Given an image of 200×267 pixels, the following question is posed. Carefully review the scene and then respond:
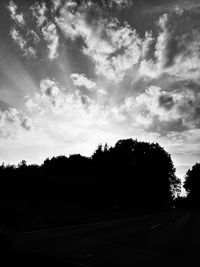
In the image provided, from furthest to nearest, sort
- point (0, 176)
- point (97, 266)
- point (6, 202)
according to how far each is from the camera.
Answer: point (0, 176)
point (6, 202)
point (97, 266)

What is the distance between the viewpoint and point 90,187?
46219 mm

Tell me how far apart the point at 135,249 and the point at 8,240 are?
5179mm

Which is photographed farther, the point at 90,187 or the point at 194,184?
the point at 194,184

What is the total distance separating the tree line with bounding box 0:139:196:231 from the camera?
79.9ft

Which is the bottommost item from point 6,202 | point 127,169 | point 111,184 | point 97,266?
point 97,266

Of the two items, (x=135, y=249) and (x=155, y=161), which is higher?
(x=155, y=161)

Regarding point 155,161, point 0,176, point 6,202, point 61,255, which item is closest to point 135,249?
point 61,255

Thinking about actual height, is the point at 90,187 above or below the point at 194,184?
below

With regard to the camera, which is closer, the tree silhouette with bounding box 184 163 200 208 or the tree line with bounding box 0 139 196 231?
the tree line with bounding box 0 139 196 231

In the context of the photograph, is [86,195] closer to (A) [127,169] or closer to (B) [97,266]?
(A) [127,169]

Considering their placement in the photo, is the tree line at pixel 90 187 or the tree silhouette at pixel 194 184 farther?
the tree silhouette at pixel 194 184

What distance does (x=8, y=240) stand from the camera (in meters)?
4.62

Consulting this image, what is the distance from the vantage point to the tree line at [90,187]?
958 inches

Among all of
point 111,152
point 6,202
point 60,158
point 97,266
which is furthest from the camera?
point 60,158
